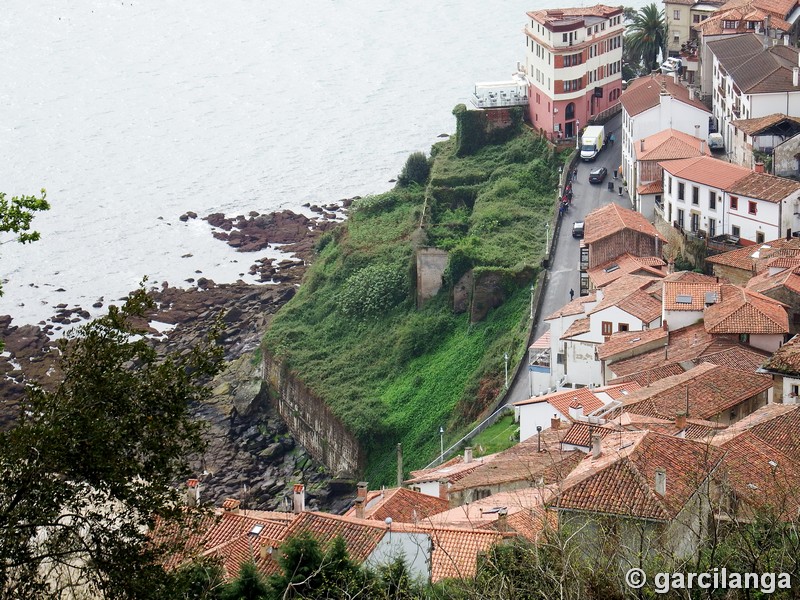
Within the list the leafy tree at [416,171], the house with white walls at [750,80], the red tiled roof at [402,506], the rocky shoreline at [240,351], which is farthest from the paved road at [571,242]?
the red tiled roof at [402,506]

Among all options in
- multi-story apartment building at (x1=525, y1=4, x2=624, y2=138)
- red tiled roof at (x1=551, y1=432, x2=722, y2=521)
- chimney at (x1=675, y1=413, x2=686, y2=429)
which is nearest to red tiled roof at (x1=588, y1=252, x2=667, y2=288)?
multi-story apartment building at (x1=525, y1=4, x2=624, y2=138)

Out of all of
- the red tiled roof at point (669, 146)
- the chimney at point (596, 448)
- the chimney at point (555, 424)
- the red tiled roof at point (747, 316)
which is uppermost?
the red tiled roof at point (669, 146)

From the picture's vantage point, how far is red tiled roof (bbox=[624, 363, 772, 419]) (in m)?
43.8

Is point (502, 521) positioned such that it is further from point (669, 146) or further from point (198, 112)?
point (198, 112)

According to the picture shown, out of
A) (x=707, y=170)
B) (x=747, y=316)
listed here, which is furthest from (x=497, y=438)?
(x=707, y=170)

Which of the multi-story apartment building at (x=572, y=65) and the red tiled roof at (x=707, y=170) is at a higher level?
the multi-story apartment building at (x=572, y=65)

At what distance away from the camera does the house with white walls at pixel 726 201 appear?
60312 mm

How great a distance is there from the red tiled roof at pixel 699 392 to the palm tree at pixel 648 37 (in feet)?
147

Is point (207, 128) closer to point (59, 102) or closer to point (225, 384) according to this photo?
point (59, 102)

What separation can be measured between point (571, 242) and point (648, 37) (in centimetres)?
2235

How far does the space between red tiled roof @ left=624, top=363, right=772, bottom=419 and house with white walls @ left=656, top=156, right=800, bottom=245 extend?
15.1m

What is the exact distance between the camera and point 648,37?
291ft

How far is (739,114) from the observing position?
231ft

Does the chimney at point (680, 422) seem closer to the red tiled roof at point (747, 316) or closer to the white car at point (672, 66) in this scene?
the red tiled roof at point (747, 316)
